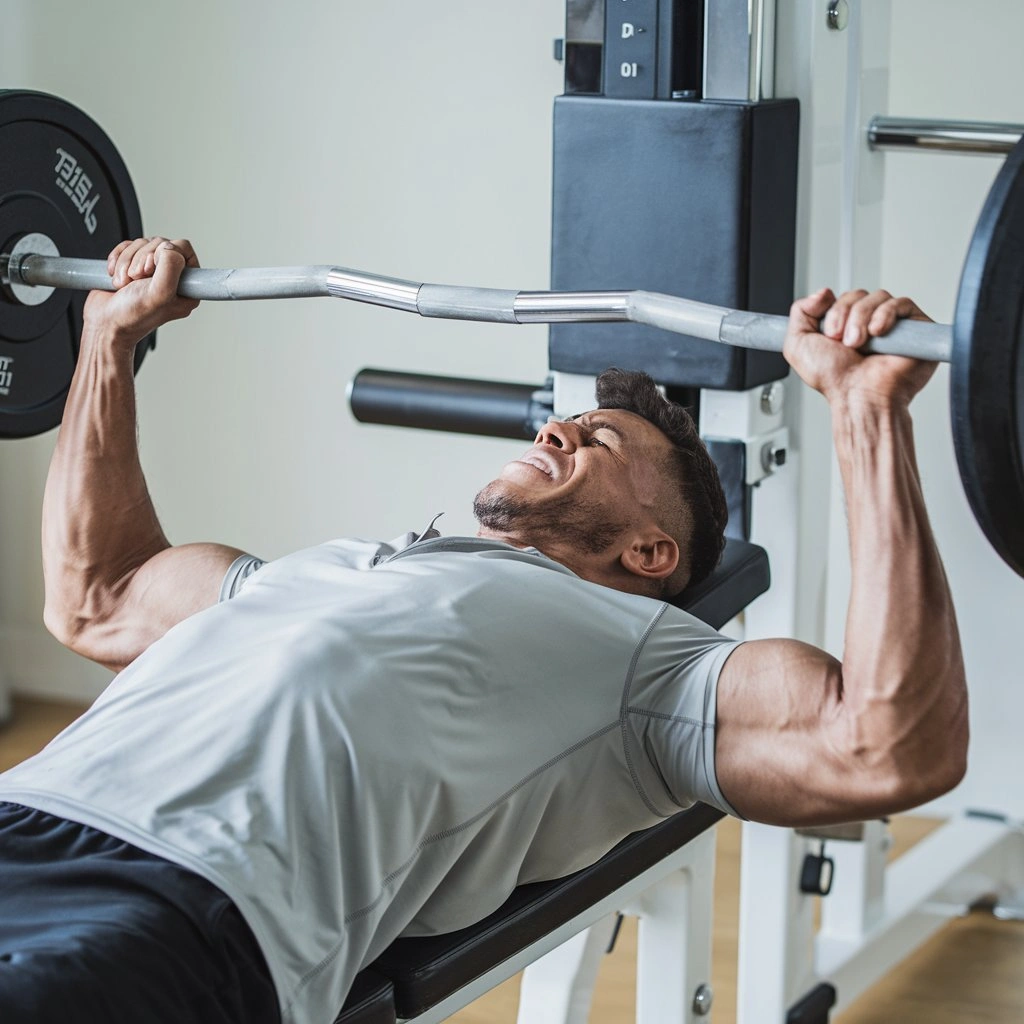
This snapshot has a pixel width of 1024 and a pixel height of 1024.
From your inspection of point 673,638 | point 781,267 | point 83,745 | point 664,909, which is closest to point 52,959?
point 83,745

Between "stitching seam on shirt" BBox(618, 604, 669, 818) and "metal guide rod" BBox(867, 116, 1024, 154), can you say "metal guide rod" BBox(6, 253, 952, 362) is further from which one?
"metal guide rod" BBox(867, 116, 1024, 154)

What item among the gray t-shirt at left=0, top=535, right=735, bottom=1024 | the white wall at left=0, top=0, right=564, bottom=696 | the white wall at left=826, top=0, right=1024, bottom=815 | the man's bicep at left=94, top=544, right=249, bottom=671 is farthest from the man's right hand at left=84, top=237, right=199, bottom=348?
the white wall at left=826, top=0, right=1024, bottom=815

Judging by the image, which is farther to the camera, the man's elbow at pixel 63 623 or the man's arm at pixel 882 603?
the man's elbow at pixel 63 623

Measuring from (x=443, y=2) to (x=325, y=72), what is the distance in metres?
0.33

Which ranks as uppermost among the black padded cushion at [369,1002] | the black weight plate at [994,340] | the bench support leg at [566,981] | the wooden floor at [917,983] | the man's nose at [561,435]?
the black weight plate at [994,340]

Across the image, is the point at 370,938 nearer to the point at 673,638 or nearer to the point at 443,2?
the point at 673,638

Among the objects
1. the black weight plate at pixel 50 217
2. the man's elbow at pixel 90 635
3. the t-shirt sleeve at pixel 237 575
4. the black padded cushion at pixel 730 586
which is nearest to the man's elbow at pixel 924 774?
the black padded cushion at pixel 730 586

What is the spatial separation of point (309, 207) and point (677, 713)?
2.32 meters

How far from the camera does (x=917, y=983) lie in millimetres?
2623

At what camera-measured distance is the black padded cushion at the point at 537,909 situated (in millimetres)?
1377

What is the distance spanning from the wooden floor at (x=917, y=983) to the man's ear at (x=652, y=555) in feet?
3.55

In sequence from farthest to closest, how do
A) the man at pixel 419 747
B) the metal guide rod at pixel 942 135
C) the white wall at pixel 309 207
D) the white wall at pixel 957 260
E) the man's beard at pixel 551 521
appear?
the white wall at pixel 309 207 → the white wall at pixel 957 260 → the metal guide rod at pixel 942 135 → the man's beard at pixel 551 521 → the man at pixel 419 747

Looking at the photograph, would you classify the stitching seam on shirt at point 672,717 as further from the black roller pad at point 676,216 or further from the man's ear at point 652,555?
the black roller pad at point 676,216

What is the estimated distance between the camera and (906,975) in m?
A: 2.66
